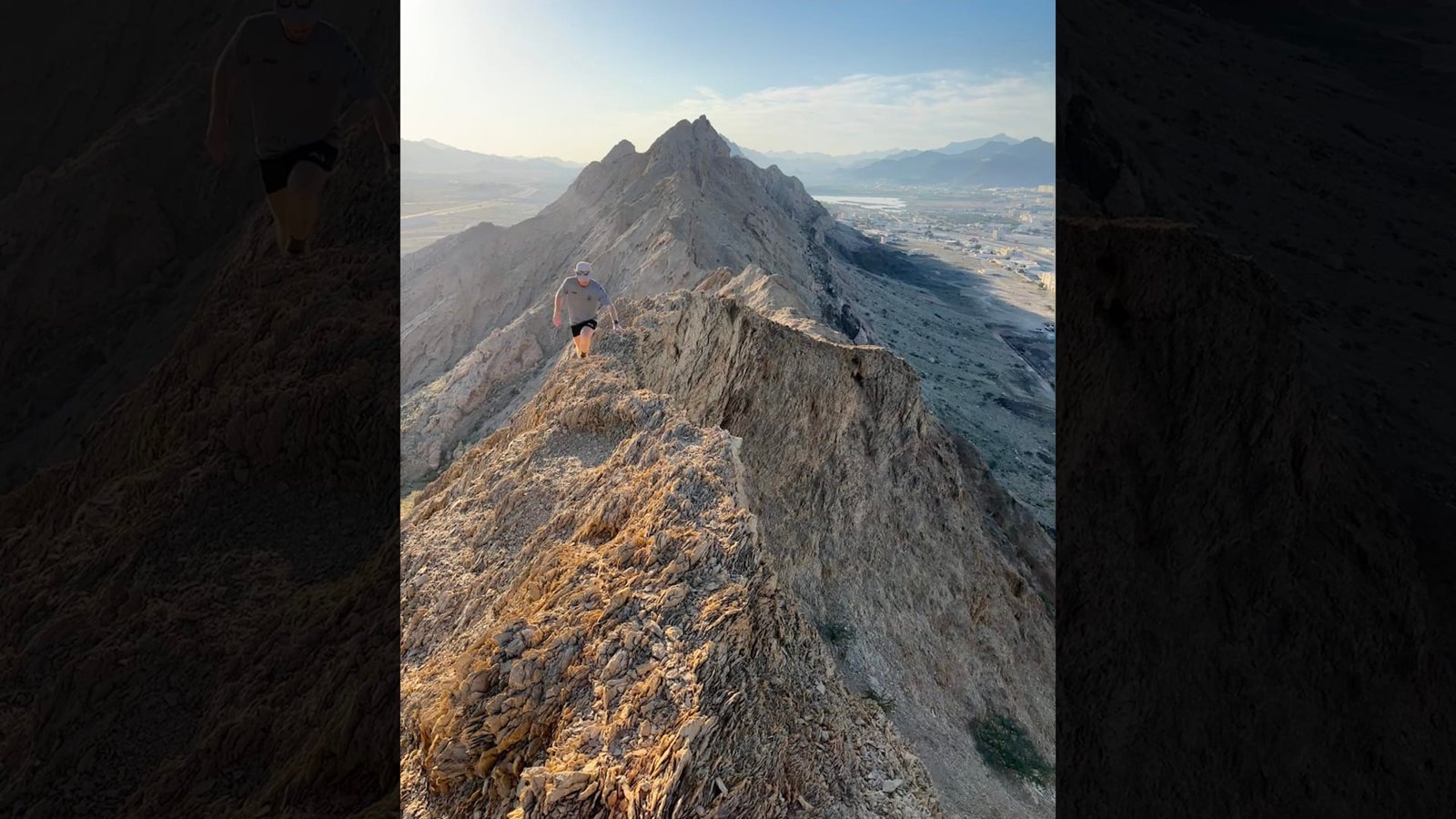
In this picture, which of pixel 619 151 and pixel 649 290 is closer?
pixel 649 290
